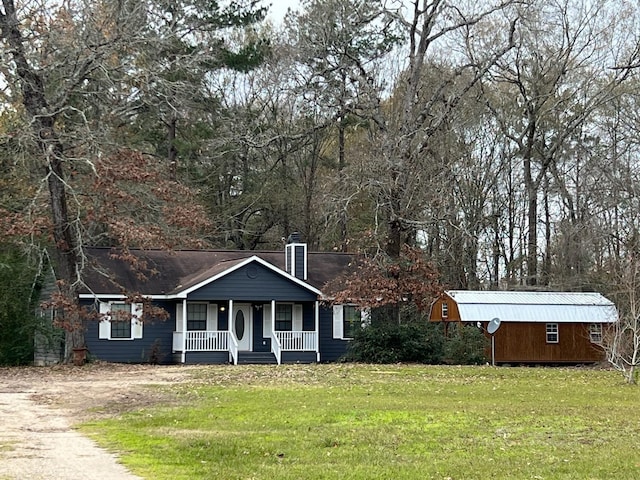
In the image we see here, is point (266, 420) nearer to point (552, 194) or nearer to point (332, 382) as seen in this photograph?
point (332, 382)

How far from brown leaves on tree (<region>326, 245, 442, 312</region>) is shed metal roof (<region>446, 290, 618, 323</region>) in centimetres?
133

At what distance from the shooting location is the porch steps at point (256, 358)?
109 ft

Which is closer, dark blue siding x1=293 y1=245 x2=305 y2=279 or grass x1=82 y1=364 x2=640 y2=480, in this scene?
grass x1=82 y1=364 x2=640 y2=480

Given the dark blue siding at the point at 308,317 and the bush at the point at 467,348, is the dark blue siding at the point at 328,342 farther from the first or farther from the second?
the bush at the point at 467,348

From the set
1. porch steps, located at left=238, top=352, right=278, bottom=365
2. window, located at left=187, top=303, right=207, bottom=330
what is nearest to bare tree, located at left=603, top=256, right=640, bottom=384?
porch steps, located at left=238, top=352, right=278, bottom=365

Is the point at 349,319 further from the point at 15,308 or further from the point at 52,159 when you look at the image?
the point at 52,159

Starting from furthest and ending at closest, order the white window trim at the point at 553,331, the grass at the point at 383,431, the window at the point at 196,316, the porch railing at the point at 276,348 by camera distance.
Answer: the white window trim at the point at 553,331 < the window at the point at 196,316 < the porch railing at the point at 276,348 < the grass at the point at 383,431

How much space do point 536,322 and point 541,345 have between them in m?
0.95

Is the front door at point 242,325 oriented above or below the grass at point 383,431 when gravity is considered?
above

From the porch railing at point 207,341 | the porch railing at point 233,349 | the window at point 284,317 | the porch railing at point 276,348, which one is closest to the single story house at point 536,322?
the window at point 284,317

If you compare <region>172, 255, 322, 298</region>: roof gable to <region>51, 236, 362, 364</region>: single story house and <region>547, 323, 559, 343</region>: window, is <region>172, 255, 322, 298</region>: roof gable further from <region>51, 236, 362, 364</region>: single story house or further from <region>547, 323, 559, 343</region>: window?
<region>547, 323, 559, 343</region>: window

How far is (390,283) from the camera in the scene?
33.0m

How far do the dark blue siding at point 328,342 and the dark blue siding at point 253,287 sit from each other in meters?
1.57

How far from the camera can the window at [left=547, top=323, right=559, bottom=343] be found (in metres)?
34.5
